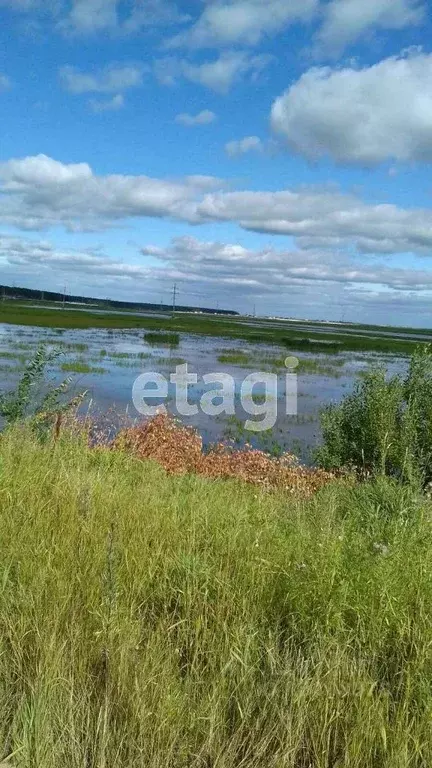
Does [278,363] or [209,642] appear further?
[278,363]

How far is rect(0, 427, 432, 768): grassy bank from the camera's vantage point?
7.38 feet

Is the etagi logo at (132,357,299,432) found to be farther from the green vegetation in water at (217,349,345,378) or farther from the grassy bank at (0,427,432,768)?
the grassy bank at (0,427,432,768)

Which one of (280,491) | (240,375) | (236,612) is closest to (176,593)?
(236,612)

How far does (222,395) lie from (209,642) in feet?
59.2

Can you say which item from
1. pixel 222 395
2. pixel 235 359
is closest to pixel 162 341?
pixel 235 359

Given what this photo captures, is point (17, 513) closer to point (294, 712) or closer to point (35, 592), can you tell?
point (35, 592)

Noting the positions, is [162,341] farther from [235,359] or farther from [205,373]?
[205,373]

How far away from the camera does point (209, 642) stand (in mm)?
2809

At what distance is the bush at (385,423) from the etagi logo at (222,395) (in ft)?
16.2

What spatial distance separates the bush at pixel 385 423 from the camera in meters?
9.07

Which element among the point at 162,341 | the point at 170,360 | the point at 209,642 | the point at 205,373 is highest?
the point at 162,341

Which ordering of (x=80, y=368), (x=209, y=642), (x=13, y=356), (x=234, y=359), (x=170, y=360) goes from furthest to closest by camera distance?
(x=234, y=359), (x=170, y=360), (x=13, y=356), (x=80, y=368), (x=209, y=642)

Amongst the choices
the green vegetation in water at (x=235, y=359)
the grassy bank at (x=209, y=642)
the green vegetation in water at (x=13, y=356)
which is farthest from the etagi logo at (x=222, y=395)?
the grassy bank at (x=209, y=642)

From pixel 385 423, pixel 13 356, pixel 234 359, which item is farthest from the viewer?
pixel 234 359
